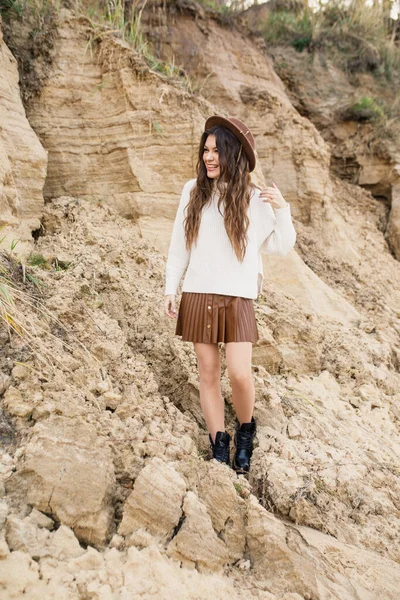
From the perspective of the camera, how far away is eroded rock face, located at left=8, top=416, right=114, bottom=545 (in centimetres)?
191

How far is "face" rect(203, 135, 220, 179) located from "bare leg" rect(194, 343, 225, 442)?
92cm

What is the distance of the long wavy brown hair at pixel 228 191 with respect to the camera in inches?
102

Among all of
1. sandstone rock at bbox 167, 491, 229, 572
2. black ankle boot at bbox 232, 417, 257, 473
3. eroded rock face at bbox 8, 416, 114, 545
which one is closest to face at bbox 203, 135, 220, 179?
black ankle boot at bbox 232, 417, 257, 473

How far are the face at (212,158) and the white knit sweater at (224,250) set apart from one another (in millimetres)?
134

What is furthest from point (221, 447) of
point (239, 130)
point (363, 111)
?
point (363, 111)

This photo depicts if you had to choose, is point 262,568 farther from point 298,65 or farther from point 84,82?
A: point 298,65

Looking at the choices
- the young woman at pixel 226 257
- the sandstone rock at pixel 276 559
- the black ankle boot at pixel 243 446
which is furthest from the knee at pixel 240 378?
the sandstone rock at pixel 276 559

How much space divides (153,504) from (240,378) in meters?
0.82

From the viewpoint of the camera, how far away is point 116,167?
183 inches

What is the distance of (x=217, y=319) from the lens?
8.50 ft

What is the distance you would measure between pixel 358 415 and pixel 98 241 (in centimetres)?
238

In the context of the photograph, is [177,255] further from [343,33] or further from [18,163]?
[343,33]

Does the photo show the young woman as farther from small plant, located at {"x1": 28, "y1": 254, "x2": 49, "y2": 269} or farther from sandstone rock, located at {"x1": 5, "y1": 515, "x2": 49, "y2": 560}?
small plant, located at {"x1": 28, "y1": 254, "x2": 49, "y2": 269}

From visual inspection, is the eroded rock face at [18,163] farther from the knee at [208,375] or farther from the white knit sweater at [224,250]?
the knee at [208,375]
